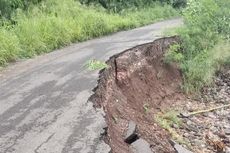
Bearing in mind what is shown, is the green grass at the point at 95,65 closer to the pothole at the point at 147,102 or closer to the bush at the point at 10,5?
the pothole at the point at 147,102

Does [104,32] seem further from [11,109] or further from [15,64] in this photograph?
[11,109]

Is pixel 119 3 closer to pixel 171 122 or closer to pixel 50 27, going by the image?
pixel 50 27

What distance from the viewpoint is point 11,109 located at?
7.59m

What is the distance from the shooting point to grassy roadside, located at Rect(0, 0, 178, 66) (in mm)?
12148

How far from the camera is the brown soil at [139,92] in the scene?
26.1 ft

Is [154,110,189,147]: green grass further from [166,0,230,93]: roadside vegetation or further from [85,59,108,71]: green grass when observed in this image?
[166,0,230,93]: roadside vegetation

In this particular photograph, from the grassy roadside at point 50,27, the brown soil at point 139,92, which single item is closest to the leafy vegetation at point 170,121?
the brown soil at point 139,92

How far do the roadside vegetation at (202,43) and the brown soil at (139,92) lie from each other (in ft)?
1.23

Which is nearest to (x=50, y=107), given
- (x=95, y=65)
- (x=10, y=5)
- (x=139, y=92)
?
(x=95, y=65)

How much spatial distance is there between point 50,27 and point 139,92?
4458mm

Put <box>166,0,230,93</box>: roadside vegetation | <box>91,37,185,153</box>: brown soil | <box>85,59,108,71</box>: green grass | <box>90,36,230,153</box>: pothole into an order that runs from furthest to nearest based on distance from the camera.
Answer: <box>166,0,230,93</box>: roadside vegetation, <box>85,59,108,71</box>: green grass, <box>91,37,185,153</box>: brown soil, <box>90,36,230,153</box>: pothole

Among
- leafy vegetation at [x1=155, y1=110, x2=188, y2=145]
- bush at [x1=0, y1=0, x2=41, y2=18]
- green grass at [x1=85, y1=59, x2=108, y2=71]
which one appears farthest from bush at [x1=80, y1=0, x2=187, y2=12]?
leafy vegetation at [x1=155, y1=110, x2=188, y2=145]

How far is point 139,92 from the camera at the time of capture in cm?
1131

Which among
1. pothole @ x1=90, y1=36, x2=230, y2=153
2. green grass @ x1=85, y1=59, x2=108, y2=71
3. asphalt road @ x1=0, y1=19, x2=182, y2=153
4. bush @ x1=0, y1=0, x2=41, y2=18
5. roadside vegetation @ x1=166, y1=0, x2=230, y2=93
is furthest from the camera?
bush @ x1=0, y1=0, x2=41, y2=18
